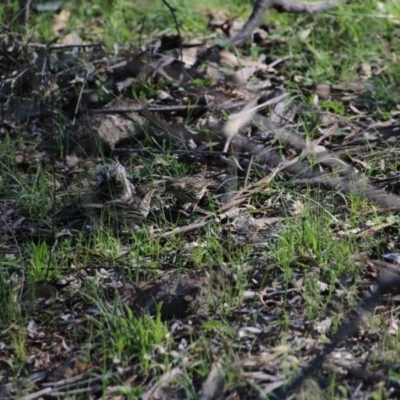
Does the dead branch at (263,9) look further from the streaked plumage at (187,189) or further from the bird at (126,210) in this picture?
the bird at (126,210)

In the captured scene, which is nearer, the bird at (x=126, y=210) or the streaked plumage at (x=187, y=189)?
the bird at (x=126, y=210)

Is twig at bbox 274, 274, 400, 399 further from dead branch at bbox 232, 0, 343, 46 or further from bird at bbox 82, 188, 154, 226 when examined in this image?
dead branch at bbox 232, 0, 343, 46

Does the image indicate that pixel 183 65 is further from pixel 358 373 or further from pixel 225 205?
pixel 358 373

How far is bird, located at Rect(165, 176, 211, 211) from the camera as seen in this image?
13.9 ft

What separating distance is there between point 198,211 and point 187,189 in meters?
0.13

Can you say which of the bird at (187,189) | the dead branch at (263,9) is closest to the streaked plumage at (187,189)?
the bird at (187,189)

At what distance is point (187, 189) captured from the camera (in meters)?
4.24

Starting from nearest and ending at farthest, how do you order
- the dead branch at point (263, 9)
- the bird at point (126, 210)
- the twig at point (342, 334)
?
1. the twig at point (342, 334)
2. the bird at point (126, 210)
3. the dead branch at point (263, 9)

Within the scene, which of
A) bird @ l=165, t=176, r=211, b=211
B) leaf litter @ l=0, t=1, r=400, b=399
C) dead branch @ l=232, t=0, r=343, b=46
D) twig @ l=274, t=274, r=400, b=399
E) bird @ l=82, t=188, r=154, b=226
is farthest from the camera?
dead branch @ l=232, t=0, r=343, b=46

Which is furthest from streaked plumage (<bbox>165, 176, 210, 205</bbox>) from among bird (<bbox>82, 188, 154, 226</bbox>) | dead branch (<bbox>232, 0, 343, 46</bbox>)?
dead branch (<bbox>232, 0, 343, 46</bbox>)

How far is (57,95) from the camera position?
537cm

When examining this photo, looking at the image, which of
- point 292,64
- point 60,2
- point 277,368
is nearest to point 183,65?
point 292,64

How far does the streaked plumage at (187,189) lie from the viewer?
4.23 metres

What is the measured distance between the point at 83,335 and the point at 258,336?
0.68 meters
